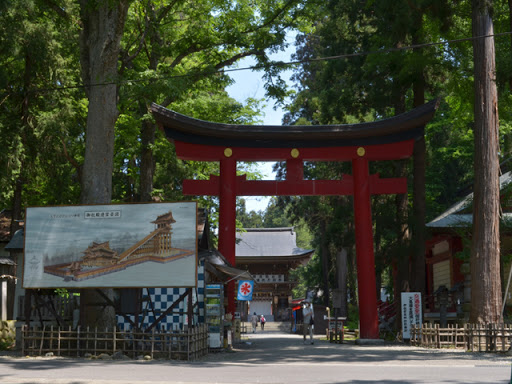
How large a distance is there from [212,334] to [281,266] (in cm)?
3581

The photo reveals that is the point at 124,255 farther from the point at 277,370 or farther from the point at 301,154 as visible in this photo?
the point at 301,154

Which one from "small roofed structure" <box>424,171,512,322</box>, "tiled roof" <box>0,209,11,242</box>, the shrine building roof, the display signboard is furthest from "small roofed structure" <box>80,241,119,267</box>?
the shrine building roof

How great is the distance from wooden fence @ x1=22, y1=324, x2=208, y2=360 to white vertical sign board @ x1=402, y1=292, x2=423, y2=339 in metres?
8.13

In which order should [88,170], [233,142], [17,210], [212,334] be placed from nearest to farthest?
[88,170]
[212,334]
[233,142]
[17,210]

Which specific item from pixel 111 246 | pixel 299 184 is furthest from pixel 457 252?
pixel 111 246

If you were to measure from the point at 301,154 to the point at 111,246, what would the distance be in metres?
9.16

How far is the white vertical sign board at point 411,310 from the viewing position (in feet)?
68.3

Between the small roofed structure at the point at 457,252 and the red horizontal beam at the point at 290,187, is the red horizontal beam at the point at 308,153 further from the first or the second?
the small roofed structure at the point at 457,252

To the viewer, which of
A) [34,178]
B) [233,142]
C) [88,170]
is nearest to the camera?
[88,170]

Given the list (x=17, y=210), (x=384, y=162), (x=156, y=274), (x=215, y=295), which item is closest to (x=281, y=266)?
(x=384, y=162)

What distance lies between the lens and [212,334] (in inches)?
710

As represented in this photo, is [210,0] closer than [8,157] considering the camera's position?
Yes

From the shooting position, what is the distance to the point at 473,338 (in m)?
16.6

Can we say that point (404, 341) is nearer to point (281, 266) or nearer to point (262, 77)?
point (262, 77)
